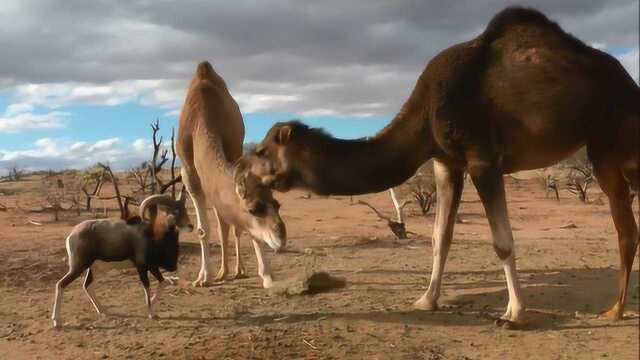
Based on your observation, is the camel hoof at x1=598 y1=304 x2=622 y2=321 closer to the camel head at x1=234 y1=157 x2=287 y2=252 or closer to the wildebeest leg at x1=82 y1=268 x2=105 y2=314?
the camel head at x1=234 y1=157 x2=287 y2=252

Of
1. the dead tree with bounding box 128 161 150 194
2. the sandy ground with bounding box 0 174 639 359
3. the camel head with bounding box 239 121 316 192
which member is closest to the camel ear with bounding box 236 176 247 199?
the camel head with bounding box 239 121 316 192

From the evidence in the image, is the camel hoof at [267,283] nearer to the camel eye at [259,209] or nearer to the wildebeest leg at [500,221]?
the camel eye at [259,209]

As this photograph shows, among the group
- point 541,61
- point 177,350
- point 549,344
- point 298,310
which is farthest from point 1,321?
point 541,61

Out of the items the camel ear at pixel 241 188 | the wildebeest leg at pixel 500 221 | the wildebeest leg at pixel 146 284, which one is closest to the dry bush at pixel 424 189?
the wildebeest leg at pixel 146 284

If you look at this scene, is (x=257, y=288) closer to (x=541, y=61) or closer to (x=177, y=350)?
(x=177, y=350)

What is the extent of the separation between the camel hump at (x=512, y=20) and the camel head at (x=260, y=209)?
2.67 m

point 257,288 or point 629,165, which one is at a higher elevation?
point 629,165

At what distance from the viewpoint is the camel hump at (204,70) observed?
10305 mm

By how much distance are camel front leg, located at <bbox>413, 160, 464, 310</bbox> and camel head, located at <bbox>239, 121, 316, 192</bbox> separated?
5.57 ft

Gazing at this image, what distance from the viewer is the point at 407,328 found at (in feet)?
22.3

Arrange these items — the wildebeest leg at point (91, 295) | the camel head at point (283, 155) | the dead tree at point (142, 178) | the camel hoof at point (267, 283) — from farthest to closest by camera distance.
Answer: the dead tree at point (142, 178), the camel hoof at point (267, 283), the wildebeest leg at point (91, 295), the camel head at point (283, 155)

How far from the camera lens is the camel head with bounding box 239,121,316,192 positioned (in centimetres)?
639

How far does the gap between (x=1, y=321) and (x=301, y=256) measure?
205 inches

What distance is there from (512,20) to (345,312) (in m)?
3.45
